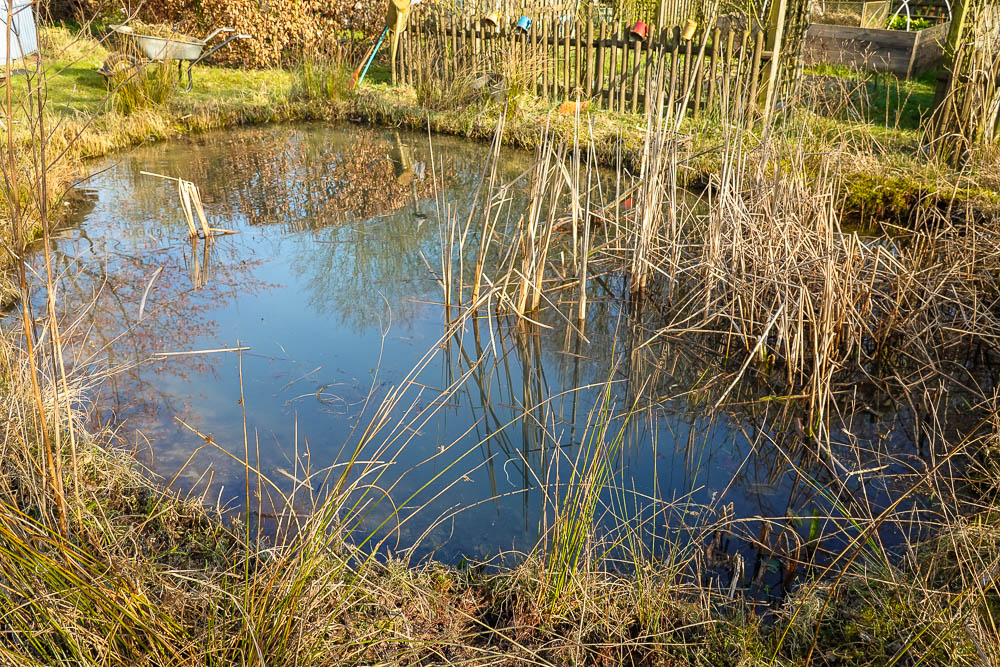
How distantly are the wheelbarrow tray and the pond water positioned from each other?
2564mm

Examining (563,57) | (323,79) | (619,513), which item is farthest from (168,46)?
(619,513)

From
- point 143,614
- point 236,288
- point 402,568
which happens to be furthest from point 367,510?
point 236,288

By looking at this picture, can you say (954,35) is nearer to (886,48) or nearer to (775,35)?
(775,35)

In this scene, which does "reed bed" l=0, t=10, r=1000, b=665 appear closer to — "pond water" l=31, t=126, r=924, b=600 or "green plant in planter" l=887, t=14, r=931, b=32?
"pond water" l=31, t=126, r=924, b=600

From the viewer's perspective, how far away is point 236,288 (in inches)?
165

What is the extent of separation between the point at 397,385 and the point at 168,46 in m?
5.56

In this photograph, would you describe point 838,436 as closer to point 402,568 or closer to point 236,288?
point 402,568

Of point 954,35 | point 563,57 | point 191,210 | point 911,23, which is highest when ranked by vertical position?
point 911,23

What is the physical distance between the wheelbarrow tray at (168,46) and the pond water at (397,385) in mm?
2564

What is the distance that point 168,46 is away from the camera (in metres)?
7.23

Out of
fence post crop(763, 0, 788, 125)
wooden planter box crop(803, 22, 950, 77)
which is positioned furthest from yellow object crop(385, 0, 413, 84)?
wooden planter box crop(803, 22, 950, 77)

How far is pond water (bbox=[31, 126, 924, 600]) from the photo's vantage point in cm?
254

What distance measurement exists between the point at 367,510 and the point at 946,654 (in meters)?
1.60

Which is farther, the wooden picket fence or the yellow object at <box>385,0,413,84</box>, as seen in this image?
the yellow object at <box>385,0,413,84</box>
